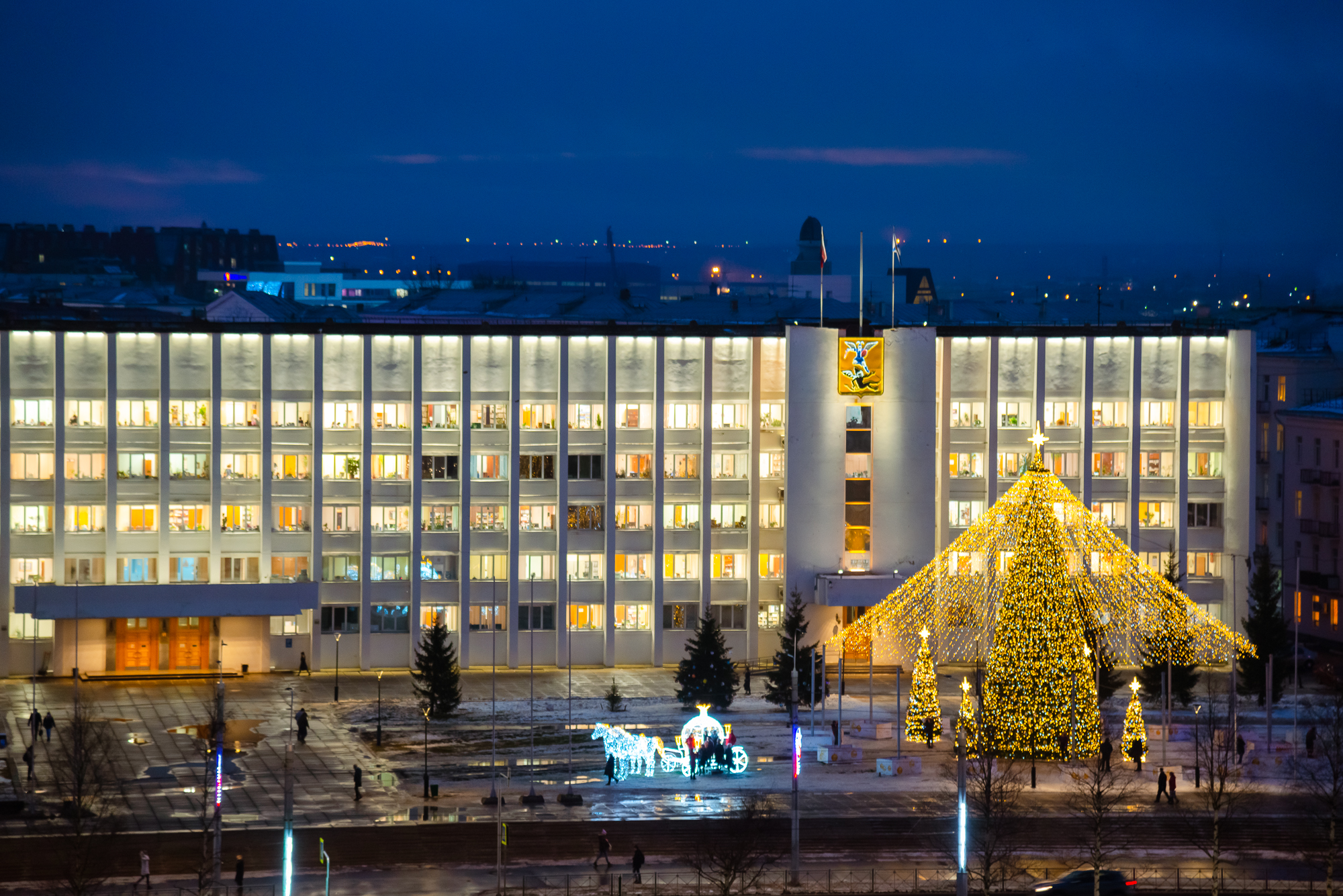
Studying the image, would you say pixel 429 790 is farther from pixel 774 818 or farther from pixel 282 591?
pixel 282 591

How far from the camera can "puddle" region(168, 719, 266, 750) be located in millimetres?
80062

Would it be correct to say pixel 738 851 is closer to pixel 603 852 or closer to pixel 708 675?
pixel 603 852

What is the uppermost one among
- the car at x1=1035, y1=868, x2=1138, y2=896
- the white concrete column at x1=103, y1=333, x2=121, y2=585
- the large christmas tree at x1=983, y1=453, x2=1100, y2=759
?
the white concrete column at x1=103, y1=333, x2=121, y2=585

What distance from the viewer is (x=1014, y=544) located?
71.5 metres

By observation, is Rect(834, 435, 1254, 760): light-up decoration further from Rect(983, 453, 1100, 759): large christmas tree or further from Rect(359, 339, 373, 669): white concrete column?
Rect(359, 339, 373, 669): white concrete column

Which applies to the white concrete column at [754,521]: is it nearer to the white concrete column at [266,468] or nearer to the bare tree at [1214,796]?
the white concrete column at [266,468]

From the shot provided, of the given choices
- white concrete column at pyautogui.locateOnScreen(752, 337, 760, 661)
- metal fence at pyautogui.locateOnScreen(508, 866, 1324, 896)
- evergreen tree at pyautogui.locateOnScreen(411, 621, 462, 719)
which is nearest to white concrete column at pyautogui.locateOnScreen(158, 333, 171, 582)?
evergreen tree at pyautogui.locateOnScreen(411, 621, 462, 719)

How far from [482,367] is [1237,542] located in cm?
4356

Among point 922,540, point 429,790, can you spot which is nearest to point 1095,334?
point 922,540

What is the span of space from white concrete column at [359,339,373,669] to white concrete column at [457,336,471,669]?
470 cm

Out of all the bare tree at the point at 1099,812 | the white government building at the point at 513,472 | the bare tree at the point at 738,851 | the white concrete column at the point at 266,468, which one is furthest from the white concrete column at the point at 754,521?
the bare tree at the point at 738,851

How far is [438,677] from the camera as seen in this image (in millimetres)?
85625

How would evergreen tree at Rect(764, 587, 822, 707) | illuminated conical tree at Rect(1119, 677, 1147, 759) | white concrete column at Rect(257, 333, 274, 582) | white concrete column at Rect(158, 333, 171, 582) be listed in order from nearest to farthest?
illuminated conical tree at Rect(1119, 677, 1147, 759), evergreen tree at Rect(764, 587, 822, 707), white concrete column at Rect(158, 333, 171, 582), white concrete column at Rect(257, 333, 274, 582)

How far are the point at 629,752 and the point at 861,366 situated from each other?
32.8 meters
